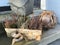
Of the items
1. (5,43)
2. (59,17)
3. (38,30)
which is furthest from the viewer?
(59,17)

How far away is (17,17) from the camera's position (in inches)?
52.1

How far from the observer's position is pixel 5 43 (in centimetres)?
123

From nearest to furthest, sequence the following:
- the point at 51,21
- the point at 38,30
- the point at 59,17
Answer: the point at 38,30 < the point at 51,21 < the point at 59,17

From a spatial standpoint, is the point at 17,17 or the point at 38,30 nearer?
the point at 38,30

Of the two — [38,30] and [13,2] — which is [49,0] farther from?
[38,30]

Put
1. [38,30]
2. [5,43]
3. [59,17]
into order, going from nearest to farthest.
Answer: [38,30]
[5,43]
[59,17]

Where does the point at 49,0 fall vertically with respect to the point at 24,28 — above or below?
above

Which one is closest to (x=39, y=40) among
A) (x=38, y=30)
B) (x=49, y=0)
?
(x=38, y=30)

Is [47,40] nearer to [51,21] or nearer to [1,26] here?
[51,21]

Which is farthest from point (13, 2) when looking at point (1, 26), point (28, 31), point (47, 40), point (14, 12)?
point (47, 40)

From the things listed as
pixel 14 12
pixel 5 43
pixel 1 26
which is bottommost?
pixel 5 43

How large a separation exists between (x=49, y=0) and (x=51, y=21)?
33cm

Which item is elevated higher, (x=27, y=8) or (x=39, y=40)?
(x=27, y=8)

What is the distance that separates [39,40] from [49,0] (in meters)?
0.60
